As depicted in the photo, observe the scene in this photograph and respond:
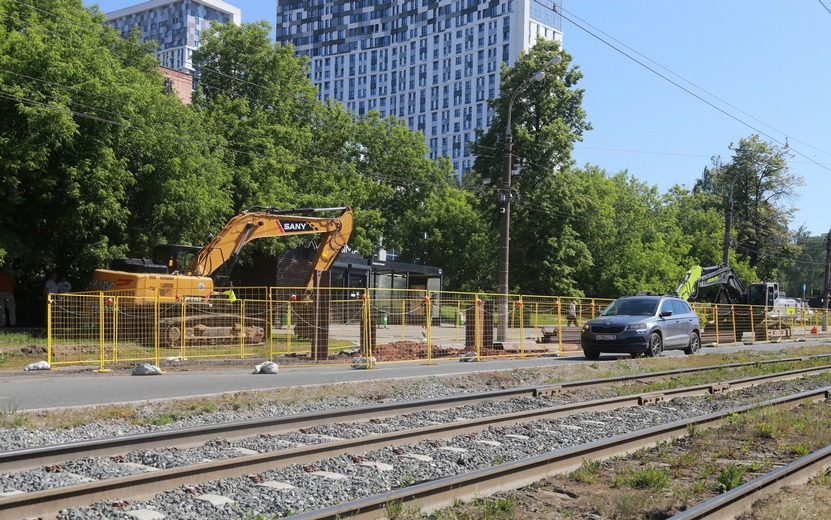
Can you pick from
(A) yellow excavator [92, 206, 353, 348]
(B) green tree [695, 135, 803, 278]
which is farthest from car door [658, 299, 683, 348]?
(B) green tree [695, 135, 803, 278]

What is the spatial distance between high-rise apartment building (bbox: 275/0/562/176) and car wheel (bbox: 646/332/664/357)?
311 ft

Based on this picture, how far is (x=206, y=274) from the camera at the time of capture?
947 inches

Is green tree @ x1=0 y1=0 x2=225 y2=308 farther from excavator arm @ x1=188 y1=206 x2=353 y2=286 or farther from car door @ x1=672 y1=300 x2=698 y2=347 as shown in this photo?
car door @ x1=672 y1=300 x2=698 y2=347

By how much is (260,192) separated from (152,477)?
3029 centimetres

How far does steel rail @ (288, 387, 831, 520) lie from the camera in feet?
17.9

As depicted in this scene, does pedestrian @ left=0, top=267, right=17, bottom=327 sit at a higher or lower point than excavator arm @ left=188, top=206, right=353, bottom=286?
lower

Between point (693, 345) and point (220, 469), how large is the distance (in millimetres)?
20252

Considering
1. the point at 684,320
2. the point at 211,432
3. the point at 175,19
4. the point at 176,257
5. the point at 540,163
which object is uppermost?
the point at 175,19

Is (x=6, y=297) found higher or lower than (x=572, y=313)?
higher

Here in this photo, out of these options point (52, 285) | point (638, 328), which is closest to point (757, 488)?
point (638, 328)

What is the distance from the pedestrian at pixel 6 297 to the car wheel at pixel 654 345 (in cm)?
2014

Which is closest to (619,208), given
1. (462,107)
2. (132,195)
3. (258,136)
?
(258,136)

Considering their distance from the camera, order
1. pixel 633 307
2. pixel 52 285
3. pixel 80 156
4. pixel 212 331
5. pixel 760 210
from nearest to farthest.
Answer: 1. pixel 212 331
2. pixel 633 307
3. pixel 80 156
4. pixel 52 285
5. pixel 760 210

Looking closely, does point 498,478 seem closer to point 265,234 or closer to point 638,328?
point 638,328
